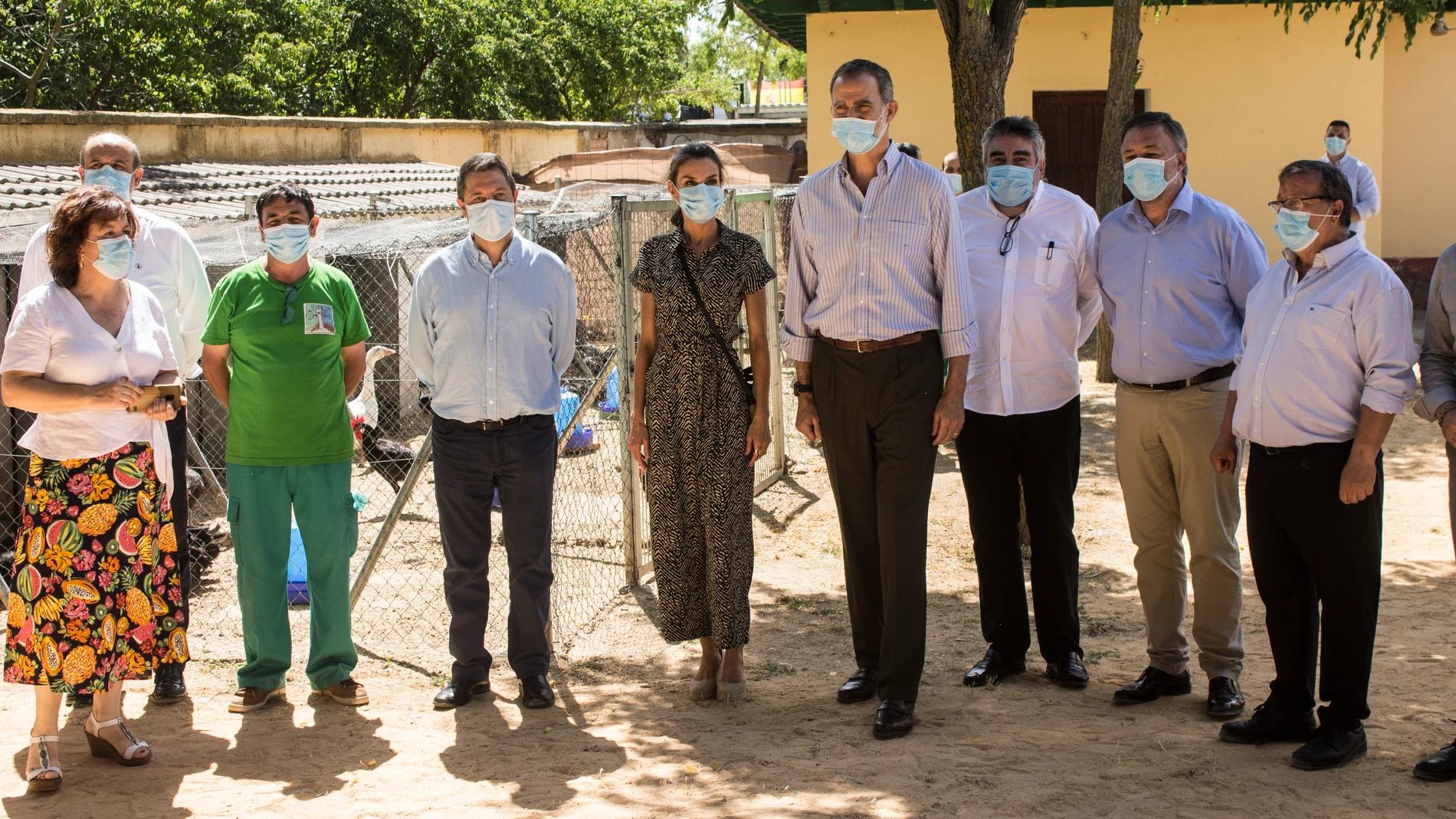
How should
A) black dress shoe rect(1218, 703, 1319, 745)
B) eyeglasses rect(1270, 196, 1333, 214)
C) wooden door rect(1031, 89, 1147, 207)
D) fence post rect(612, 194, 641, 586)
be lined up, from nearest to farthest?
eyeglasses rect(1270, 196, 1333, 214)
black dress shoe rect(1218, 703, 1319, 745)
fence post rect(612, 194, 641, 586)
wooden door rect(1031, 89, 1147, 207)

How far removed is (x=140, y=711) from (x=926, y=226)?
3357mm

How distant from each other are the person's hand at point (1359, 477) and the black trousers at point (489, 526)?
2.59 m

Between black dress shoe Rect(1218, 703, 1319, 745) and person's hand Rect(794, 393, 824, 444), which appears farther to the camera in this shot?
person's hand Rect(794, 393, 824, 444)

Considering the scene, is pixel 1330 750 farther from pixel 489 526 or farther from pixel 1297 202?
pixel 489 526

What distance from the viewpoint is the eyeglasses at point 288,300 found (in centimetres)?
444

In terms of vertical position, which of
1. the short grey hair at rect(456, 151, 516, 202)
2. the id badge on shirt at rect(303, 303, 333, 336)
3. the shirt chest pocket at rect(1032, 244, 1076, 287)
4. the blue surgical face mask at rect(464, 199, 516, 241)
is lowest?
the id badge on shirt at rect(303, 303, 333, 336)

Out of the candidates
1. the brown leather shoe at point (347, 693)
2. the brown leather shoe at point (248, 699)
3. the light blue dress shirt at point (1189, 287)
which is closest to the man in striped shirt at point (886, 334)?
the light blue dress shirt at point (1189, 287)

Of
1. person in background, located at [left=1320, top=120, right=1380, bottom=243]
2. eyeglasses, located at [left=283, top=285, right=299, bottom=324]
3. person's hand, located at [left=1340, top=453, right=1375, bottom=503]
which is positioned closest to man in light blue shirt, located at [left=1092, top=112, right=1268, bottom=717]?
person's hand, located at [left=1340, top=453, right=1375, bottom=503]

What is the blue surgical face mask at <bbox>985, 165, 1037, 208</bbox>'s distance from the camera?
4.46 m

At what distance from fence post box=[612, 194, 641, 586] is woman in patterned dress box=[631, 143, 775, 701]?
3.00 feet

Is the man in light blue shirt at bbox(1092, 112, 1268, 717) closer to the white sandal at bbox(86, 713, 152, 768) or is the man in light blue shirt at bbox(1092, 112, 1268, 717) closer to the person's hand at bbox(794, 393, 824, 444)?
the person's hand at bbox(794, 393, 824, 444)

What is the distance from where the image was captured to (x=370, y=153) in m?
18.1

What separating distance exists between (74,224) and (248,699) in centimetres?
182

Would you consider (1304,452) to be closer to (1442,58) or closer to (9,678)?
(9,678)
